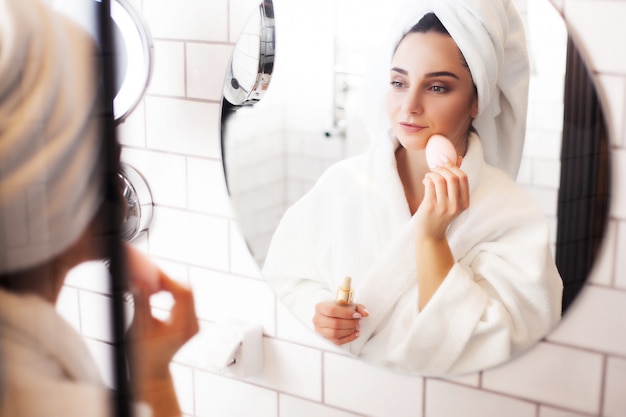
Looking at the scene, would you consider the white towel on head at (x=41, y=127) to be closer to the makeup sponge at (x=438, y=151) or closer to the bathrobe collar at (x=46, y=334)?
the bathrobe collar at (x=46, y=334)

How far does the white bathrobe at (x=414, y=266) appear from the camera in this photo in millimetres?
Result: 1028

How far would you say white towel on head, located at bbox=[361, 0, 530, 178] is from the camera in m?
0.98

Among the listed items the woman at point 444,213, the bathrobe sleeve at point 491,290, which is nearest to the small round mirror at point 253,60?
the woman at point 444,213

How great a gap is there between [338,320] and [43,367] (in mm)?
700

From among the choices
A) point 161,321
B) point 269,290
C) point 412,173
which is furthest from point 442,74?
point 161,321

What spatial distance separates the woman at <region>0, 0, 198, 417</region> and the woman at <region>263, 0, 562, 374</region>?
0.62 m

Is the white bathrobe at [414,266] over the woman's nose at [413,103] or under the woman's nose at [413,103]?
under

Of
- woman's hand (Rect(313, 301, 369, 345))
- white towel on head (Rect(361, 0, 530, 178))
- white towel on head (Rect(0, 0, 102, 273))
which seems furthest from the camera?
woman's hand (Rect(313, 301, 369, 345))

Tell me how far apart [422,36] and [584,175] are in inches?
11.7

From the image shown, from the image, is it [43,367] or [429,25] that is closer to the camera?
[43,367]

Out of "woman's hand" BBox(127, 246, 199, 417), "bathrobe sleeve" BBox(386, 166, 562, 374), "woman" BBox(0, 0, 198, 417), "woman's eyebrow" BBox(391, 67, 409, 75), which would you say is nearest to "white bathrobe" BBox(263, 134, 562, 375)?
"bathrobe sleeve" BBox(386, 166, 562, 374)

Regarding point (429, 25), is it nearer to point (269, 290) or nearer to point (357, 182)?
point (357, 182)

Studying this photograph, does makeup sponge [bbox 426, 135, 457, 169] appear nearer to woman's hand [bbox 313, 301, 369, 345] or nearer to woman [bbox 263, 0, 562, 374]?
woman [bbox 263, 0, 562, 374]

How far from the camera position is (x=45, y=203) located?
525 millimetres
